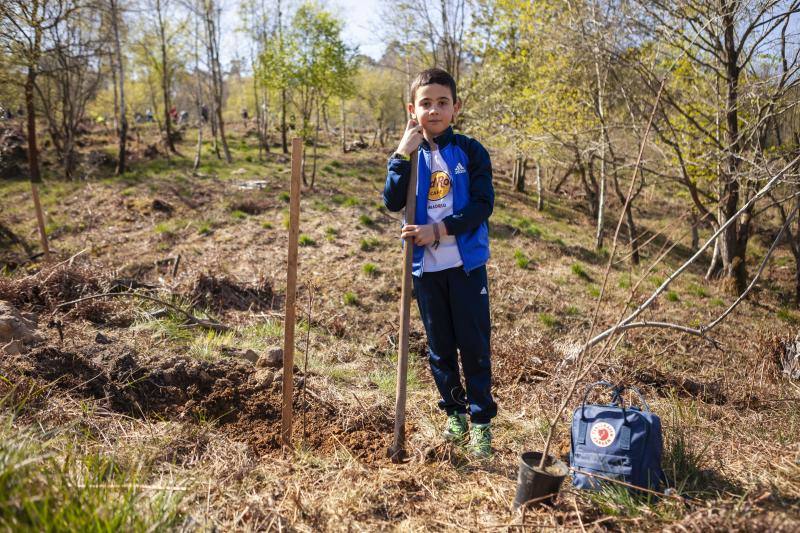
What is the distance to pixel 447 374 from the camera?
2.71 meters

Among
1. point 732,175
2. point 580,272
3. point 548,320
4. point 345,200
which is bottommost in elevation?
point 548,320

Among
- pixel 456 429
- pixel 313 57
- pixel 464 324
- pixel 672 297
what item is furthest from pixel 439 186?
pixel 313 57

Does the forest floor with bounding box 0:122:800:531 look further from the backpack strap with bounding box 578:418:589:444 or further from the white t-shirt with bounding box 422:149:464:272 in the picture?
the white t-shirt with bounding box 422:149:464:272

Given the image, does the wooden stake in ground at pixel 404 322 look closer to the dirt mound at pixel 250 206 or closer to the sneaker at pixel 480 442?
the sneaker at pixel 480 442

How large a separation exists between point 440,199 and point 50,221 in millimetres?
12116

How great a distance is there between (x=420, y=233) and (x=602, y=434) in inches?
47.9

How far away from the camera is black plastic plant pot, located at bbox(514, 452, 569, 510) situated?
77.3 inches

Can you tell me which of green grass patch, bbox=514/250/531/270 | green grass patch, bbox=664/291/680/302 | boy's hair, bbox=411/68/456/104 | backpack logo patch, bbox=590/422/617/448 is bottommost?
green grass patch, bbox=664/291/680/302

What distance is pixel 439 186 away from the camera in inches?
102

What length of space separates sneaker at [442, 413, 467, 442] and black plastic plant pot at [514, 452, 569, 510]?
0.62 meters

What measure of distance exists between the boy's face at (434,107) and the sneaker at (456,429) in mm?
1547

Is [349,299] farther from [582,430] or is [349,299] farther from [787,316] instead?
[787,316]

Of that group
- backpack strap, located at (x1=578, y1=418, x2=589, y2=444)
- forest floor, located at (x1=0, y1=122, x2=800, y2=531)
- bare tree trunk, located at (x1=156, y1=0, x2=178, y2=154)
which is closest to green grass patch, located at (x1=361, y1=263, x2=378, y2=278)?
forest floor, located at (x1=0, y1=122, x2=800, y2=531)

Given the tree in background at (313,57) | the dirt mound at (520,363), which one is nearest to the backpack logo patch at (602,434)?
the dirt mound at (520,363)
